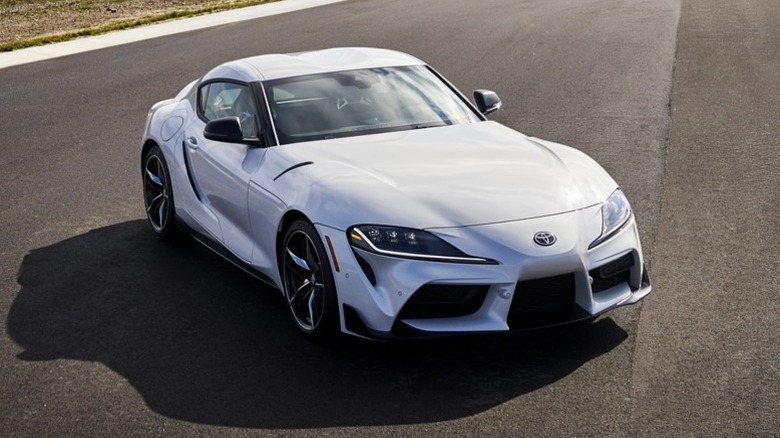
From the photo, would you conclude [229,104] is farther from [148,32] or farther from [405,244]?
[148,32]

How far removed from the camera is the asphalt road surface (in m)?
5.66

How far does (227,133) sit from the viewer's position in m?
7.45

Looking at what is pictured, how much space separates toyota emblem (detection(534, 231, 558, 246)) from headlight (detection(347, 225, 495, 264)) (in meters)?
0.29

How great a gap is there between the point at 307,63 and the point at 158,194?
161 cm

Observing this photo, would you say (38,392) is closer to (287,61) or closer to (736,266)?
(287,61)

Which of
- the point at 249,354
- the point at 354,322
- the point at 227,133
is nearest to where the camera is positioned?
the point at 354,322

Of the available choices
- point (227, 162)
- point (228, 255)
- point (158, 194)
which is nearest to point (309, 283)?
point (228, 255)

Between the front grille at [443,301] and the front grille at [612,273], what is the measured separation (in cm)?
65

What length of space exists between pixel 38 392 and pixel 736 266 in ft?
14.3

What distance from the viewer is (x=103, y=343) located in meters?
6.79

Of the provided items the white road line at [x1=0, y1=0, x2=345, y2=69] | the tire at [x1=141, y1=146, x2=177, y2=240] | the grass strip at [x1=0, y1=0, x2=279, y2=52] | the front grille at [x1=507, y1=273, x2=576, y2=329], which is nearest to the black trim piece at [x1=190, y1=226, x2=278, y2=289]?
the tire at [x1=141, y1=146, x2=177, y2=240]

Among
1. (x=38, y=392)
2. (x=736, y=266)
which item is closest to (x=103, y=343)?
(x=38, y=392)

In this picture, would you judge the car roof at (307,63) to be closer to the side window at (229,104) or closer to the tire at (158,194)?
the side window at (229,104)

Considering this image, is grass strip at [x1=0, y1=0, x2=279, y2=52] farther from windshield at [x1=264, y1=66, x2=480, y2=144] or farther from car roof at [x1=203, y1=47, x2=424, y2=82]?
windshield at [x1=264, y1=66, x2=480, y2=144]
